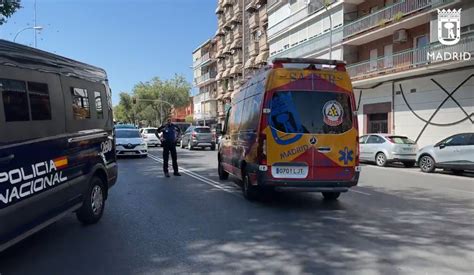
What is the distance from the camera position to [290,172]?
8.05m

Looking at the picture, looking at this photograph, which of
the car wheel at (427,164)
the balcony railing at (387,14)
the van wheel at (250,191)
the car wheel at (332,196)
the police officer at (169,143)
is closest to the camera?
the van wheel at (250,191)

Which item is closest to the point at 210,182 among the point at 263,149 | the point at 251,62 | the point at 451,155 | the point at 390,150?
the point at 263,149

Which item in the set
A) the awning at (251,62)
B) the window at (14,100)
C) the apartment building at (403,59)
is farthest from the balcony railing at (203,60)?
the window at (14,100)

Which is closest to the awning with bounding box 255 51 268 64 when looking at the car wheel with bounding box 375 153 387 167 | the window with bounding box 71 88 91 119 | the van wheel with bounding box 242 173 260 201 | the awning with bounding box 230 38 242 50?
the awning with bounding box 230 38 242 50

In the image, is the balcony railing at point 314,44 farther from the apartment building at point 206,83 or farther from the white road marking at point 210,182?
the apartment building at point 206,83

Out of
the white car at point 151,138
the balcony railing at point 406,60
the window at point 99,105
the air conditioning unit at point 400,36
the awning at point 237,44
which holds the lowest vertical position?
the white car at point 151,138

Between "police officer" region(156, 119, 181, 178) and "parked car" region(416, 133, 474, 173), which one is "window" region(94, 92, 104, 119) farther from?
"parked car" region(416, 133, 474, 173)

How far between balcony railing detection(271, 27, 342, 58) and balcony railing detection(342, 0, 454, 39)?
114 centimetres

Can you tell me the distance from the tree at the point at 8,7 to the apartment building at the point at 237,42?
91.1 feet

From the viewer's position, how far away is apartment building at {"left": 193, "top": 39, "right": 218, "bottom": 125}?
7112cm

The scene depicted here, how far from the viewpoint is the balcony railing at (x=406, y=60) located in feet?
68.6

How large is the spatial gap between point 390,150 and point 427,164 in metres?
2.63

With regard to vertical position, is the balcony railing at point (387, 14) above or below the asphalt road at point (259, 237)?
above

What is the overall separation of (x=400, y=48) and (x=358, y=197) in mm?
19653
